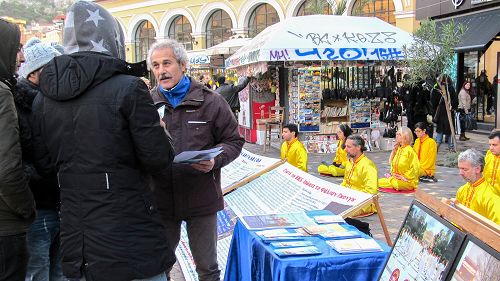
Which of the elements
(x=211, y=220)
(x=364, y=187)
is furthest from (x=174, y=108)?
(x=364, y=187)

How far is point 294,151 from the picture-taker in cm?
852

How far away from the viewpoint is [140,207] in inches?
87.2

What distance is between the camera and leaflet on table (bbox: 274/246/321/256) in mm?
2807

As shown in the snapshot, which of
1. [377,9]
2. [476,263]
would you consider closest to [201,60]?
[377,9]

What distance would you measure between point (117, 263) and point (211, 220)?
3.81ft

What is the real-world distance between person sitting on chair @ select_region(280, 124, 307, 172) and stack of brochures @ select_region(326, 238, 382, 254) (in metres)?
5.39

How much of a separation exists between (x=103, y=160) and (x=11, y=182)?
54 cm

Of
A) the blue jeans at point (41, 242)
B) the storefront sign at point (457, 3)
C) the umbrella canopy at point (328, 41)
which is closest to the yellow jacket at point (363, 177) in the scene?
the blue jeans at point (41, 242)

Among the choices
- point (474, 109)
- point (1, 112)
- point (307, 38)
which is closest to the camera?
point (1, 112)

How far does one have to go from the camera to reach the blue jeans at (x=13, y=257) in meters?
2.52

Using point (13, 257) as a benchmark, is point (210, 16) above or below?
above

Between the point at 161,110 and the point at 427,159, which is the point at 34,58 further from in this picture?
the point at 427,159

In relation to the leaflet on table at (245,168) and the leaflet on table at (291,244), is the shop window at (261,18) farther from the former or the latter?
the leaflet on table at (291,244)

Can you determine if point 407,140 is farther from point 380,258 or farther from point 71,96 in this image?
point 71,96
